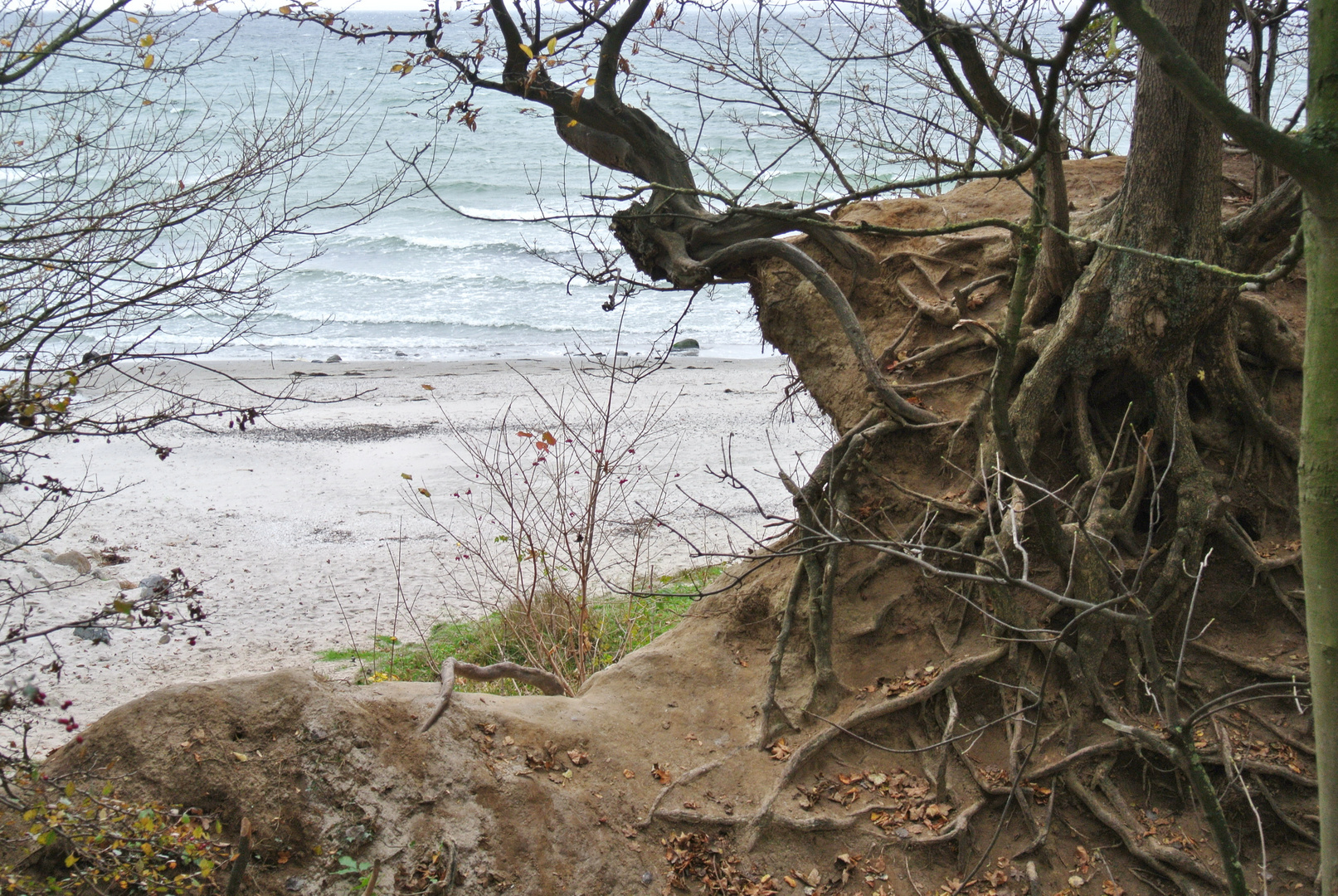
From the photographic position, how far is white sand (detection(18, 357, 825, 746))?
8148mm

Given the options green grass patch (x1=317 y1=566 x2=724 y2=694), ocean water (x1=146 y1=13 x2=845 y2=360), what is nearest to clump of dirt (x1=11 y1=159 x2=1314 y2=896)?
green grass patch (x1=317 y1=566 x2=724 y2=694)

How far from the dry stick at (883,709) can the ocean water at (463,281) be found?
43.2 feet

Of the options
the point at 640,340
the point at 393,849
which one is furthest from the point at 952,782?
the point at 640,340

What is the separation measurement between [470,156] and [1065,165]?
34.8 m

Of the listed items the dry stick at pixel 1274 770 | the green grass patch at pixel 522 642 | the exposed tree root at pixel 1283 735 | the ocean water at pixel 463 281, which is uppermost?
the ocean water at pixel 463 281

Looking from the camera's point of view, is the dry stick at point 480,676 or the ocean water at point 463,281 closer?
the dry stick at point 480,676

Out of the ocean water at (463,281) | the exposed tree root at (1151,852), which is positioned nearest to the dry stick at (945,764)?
the exposed tree root at (1151,852)

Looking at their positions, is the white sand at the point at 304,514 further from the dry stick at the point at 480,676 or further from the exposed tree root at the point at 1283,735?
the exposed tree root at the point at 1283,735

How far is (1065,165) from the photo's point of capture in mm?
6754

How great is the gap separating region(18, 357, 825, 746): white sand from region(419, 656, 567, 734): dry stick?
172cm

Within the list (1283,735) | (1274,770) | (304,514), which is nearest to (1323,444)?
(1274,770)

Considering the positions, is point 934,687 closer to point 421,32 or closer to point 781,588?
point 781,588

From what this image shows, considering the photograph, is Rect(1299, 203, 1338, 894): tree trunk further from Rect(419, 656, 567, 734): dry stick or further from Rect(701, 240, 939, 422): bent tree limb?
Rect(419, 656, 567, 734): dry stick

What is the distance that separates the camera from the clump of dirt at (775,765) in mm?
4203
